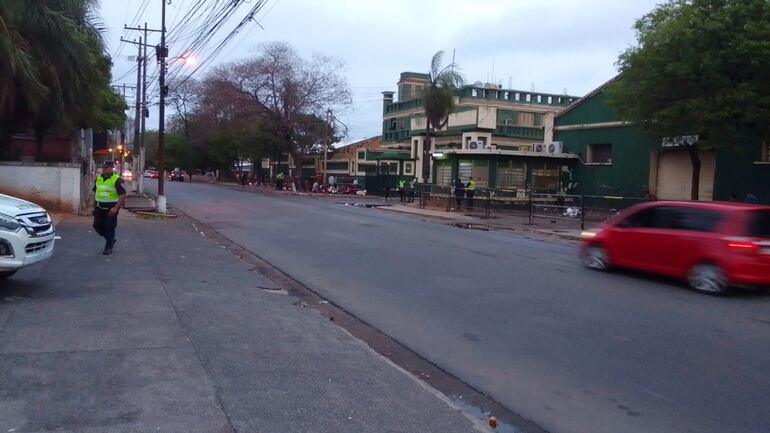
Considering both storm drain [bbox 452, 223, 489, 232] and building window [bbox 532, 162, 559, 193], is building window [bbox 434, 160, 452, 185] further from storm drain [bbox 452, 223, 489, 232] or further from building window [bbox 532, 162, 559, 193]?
storm drain [bbox 452, 223, 489, 232]

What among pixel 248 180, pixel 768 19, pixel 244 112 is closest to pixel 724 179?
pixel 768 19

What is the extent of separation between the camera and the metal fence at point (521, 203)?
2869 cm

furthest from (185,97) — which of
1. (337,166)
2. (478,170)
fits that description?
(478,170)

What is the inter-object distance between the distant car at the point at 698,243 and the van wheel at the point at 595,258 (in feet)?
0.44

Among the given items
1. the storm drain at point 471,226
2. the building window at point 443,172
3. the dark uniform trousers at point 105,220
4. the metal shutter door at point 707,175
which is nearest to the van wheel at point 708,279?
the dark uniform trousers at point 105,220

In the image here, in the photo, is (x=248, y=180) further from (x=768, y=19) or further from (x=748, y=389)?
(x=748, y=389)

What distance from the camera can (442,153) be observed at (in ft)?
128

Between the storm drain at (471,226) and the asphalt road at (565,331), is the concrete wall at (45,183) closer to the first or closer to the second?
the asphalt road at (565,331)

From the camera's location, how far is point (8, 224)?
8172 mm

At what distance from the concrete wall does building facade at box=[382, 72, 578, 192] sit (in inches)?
839

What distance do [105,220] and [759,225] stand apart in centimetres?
1122

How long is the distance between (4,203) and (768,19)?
2233 cm

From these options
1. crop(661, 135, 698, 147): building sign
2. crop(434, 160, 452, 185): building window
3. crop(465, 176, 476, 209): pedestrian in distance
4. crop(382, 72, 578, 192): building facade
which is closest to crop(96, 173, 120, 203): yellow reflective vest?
crop(661, 135, 698, 147): building sign

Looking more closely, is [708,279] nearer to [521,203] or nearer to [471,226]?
[471,226]
